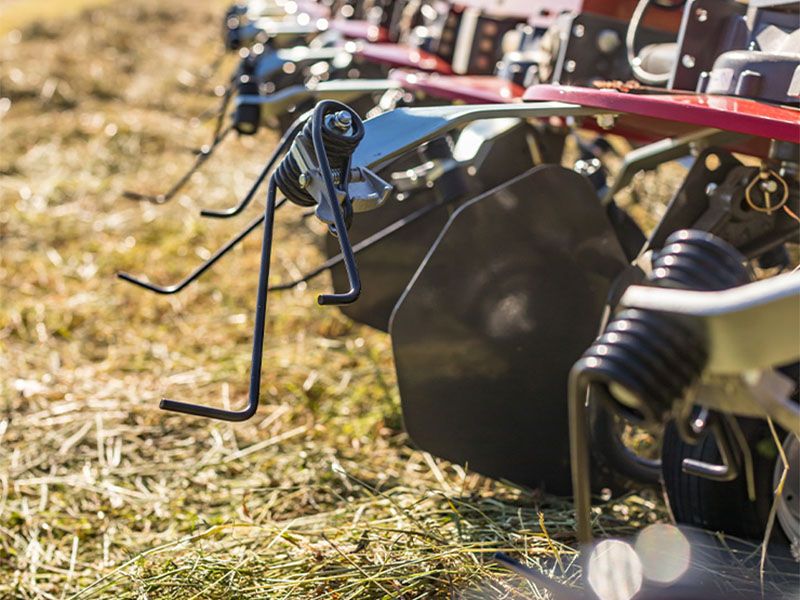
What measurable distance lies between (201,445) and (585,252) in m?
1.11

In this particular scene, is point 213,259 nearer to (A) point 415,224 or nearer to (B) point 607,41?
(A) point 415,224

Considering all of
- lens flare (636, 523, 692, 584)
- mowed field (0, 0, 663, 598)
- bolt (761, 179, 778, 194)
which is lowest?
mowed field (0, 0, 663, 598)

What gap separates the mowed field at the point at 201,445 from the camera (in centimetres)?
190

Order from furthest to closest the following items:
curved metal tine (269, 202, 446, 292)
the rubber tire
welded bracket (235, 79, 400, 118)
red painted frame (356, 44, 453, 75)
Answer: red painted frame (356, 44, 453, 75) < welded bracket (235, 79, 400, 118) < curved metal tine (269, 202, 446, 292) < the rubber tire

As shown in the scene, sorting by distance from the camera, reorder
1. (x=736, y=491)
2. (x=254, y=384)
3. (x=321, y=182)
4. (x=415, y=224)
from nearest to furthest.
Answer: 1. (x=254, y=384)
2. (x=321, y=182)
3. (x=736, y=491)
4. (x=415, y=224)

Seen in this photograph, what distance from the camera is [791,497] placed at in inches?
75.3

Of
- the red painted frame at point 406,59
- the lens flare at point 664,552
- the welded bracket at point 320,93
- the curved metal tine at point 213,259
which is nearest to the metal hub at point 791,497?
the lens flare at point 664,552

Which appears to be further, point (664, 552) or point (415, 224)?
point (415, 224)

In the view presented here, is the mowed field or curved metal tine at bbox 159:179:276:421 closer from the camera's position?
curved metal tine at bbox 159:179:276:421

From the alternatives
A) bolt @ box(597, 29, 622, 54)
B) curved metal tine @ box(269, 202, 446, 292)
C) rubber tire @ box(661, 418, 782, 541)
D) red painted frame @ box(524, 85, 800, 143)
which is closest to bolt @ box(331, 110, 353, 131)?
red painted frame @ box(524, 85, 800, 143)

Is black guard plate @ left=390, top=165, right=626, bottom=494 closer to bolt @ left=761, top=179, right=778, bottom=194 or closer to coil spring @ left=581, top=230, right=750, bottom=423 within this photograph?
bolt @ left=761, top=179, right=778, bottom=194

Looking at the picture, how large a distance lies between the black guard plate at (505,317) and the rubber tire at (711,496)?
33 centimetres

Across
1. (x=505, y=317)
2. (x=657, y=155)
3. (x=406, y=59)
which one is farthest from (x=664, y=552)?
(x=406, y=59)

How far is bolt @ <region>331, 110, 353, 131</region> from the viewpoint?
5.16 feet
